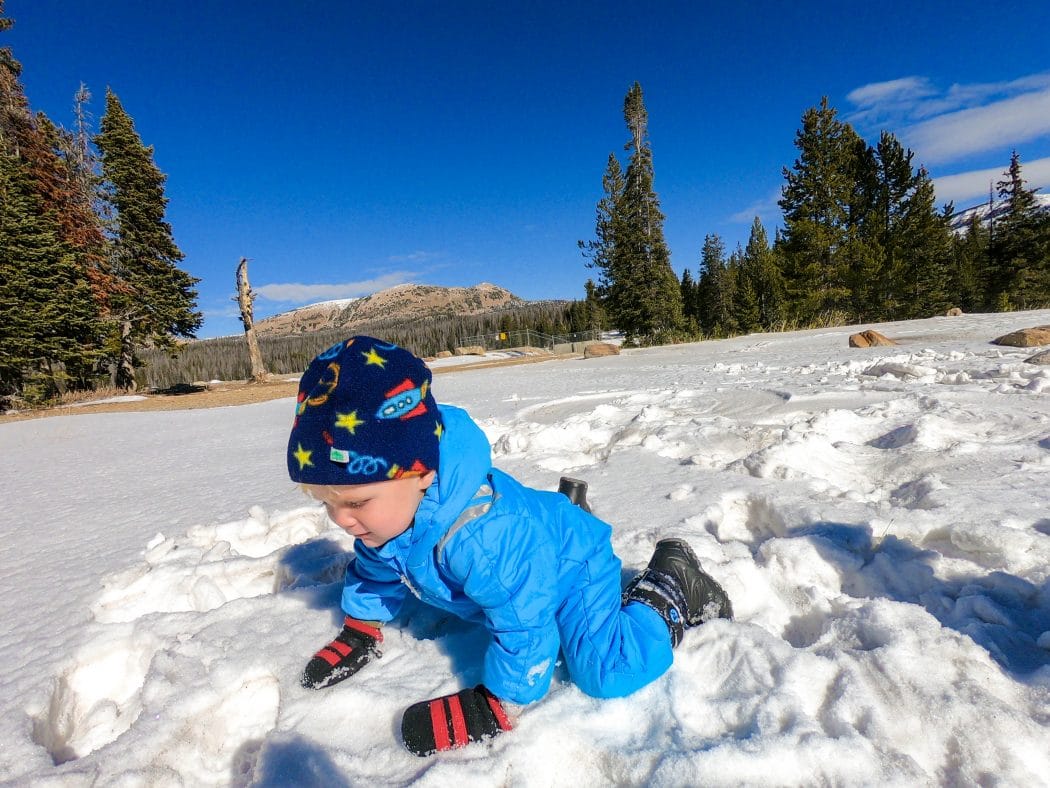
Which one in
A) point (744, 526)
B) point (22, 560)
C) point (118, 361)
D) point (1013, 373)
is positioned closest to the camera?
point (744, 526)

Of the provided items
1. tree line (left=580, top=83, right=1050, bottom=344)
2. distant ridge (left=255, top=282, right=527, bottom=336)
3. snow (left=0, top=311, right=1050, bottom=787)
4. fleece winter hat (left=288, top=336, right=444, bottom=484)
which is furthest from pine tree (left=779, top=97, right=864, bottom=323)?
distant ridge (left=255, top=282, right=527, bottom=336)

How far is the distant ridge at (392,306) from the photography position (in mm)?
175000

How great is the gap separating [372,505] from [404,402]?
0.29m

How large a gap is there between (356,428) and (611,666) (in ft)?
3.12

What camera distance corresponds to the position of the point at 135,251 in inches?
740

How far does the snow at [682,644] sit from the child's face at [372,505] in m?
0.56

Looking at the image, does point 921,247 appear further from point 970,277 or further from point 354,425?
point 354,425

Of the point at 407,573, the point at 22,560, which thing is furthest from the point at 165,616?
the point at 22,560

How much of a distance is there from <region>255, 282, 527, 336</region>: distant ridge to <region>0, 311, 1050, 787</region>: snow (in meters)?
169

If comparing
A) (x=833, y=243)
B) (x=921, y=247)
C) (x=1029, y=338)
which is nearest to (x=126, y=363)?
(x=1029, y=338)

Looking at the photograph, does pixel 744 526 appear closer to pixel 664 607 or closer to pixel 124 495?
pixel 664 607

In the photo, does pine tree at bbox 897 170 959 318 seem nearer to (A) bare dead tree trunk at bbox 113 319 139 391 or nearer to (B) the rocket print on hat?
(B) the rocket print on hat

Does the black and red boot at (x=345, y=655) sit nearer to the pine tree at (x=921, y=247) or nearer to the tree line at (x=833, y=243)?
the tree line at (x=833, y=243)

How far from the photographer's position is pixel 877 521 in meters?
1.97
